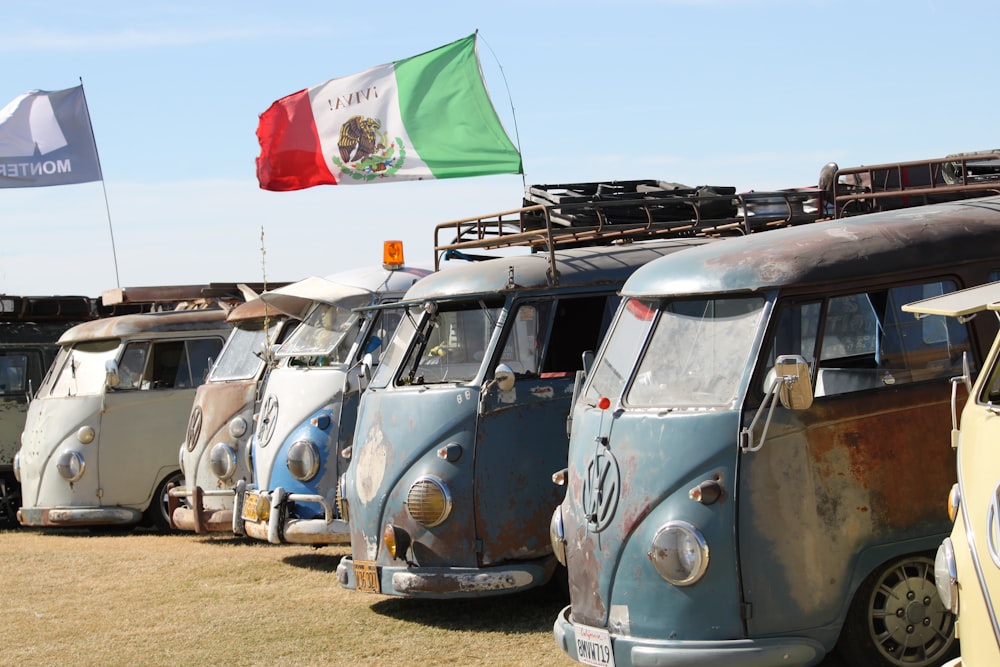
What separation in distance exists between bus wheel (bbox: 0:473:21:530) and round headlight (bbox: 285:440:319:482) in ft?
23.1

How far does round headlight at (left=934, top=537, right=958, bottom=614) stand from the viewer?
5125 mm

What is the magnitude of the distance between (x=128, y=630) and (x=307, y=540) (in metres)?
1.73

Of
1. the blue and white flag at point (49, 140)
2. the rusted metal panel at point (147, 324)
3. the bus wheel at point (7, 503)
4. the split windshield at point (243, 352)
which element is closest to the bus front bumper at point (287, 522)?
the split windshield at point (243, 352)

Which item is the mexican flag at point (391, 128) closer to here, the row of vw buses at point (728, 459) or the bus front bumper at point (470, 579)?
the row of vw buses at point (728, 459)

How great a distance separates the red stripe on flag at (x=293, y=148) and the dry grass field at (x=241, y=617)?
391 cm

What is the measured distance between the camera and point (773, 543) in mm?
6418

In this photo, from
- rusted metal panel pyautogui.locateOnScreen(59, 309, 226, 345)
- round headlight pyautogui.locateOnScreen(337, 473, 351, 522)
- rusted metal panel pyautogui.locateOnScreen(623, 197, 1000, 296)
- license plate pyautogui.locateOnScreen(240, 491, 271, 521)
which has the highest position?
rusted metal panel pyautogui.locateOnScreen(623, 197, 1000, 296)

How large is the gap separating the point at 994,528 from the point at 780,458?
168 centimetres

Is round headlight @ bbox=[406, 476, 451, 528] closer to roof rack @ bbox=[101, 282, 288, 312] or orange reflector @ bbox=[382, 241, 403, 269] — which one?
orange reflector @ bbox=[382, 241, 403, 269]

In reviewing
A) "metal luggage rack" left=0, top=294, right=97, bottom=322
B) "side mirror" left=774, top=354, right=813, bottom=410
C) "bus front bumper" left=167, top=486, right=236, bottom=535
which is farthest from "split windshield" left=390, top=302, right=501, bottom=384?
"metal luggage rack" left=0, top=294, right=97, bottom=322

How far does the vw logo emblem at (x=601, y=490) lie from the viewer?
6859mm

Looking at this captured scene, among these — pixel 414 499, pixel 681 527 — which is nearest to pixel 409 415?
pixel 414 499

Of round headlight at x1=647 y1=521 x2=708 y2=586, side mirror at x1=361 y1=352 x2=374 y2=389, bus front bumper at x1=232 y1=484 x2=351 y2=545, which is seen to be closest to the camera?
round headlight at x1=647 y1=521 x2=708 y2=586

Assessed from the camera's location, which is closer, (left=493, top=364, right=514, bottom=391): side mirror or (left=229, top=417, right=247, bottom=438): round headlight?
→ (left=493, top=364, right=514, bottom=391): side mirror
